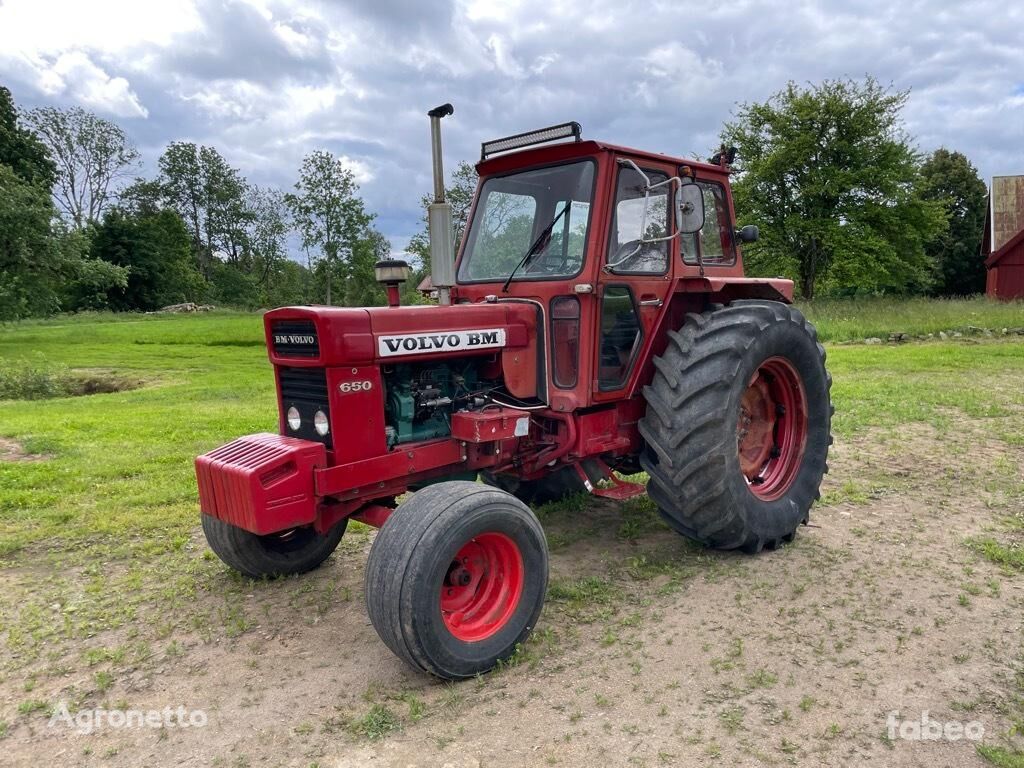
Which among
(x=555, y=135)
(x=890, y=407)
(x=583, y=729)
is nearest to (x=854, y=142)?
(x=890, y=407)

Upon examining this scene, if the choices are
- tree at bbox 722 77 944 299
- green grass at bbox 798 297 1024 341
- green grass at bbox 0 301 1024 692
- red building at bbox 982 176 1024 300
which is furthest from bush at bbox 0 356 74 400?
red building at bbox 982 176 1024 300

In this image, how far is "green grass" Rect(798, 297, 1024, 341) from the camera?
17109mm

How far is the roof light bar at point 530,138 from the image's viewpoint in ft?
13.3

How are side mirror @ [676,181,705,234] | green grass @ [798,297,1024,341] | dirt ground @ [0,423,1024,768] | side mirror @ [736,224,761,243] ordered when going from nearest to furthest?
dirt ground @ [0,423,1024,768]
side mirror @ [676,181,705,234]
side mirror @ [736,224,761,243]
green grass @ [798,297,1024,341]

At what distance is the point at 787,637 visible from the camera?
3.43 metres

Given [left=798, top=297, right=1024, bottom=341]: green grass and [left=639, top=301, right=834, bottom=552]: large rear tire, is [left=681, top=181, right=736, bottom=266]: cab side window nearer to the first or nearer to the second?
[left=639, top=301, right=834, bottom=552]: large rear tire

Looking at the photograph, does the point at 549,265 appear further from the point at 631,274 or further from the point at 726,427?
the point at 726,427

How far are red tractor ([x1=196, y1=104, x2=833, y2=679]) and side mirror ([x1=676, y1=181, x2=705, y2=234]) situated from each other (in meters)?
0.01

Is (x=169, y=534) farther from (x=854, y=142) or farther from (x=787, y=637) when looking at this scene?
(x=854, y=142)

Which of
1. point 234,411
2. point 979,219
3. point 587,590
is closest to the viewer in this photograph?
point 587,590

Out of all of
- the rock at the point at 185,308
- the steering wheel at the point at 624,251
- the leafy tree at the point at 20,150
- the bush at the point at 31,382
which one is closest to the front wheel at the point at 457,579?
the steering wheel at the point at 624,251

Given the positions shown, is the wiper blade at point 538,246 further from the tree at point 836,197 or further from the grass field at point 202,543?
the tree at point 836,197

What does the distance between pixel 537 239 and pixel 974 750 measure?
10.2 ft

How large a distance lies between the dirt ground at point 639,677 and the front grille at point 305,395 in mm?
937
